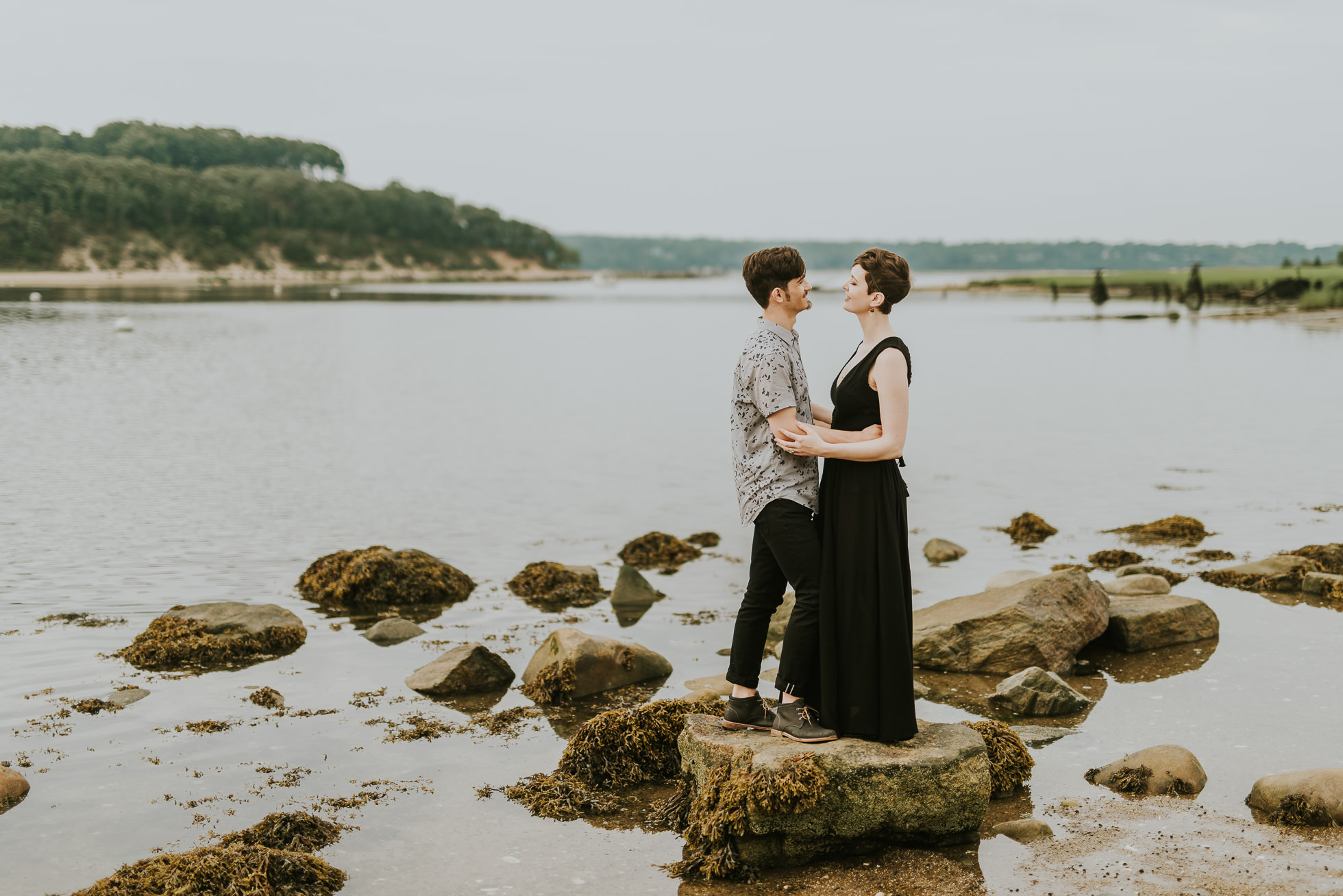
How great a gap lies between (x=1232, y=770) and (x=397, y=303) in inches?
4594

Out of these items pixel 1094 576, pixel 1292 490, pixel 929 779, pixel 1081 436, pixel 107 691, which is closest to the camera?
pixel 929 779

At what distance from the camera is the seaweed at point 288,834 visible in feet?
21.6

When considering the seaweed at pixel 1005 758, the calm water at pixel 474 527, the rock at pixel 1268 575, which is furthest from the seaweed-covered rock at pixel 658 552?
the seaweed at pixel 1005 758

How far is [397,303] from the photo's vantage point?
388ft

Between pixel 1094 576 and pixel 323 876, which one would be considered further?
pixel 1094 576

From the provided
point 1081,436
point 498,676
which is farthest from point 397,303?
point 498,676

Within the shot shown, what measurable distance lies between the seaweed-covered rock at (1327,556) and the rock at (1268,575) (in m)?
0.30

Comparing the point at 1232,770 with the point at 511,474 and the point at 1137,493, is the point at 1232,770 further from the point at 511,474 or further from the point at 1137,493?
the point at 511,474

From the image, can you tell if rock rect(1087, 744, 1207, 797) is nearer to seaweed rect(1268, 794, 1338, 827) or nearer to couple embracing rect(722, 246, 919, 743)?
seaweed rect(1268, 794, 1338, 827)

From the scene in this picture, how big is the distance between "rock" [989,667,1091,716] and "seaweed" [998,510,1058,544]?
7688mm

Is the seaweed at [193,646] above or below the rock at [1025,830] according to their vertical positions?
below

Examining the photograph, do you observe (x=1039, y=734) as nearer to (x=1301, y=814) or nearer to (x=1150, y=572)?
(x=1301, y=814)

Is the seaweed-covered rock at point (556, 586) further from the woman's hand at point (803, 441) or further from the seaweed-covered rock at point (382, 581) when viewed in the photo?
the woman's hand at point (803, 441)

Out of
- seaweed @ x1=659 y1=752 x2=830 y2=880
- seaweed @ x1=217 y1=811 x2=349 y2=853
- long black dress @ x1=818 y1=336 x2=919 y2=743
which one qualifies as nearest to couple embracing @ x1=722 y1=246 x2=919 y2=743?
long black dress @ x1=818 y1=336 x2=919 y2=743
